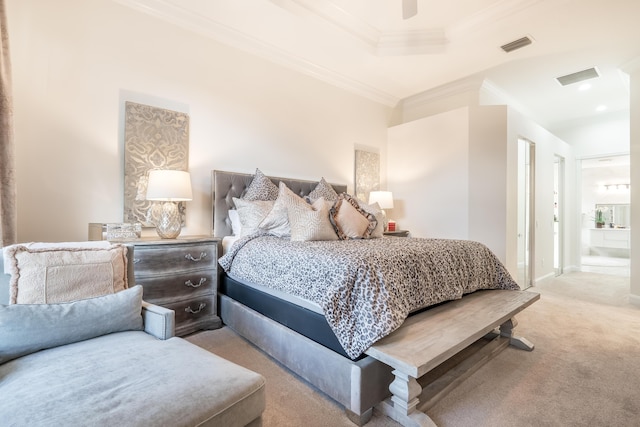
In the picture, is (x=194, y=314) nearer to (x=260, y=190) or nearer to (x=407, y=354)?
(x=260, y=190)

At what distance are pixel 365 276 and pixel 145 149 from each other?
2.33 m

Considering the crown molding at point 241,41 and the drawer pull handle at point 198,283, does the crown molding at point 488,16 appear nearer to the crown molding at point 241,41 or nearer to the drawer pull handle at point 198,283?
the crown molding at point 241,41

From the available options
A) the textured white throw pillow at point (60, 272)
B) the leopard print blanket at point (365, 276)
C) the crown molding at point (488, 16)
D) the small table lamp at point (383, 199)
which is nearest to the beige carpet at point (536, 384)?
the leopard print blanket at point (365, 276)

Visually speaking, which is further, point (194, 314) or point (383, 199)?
point (383, 199)

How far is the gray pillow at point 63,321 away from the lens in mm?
1152

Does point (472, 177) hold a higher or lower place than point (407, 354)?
higher

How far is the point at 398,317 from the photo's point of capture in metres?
1.58

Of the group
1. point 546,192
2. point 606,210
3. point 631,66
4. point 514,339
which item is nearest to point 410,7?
point 514,339

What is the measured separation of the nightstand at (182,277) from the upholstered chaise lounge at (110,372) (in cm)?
91

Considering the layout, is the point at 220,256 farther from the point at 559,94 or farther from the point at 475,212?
the point at 559,94

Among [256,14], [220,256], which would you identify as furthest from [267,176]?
[256,14]

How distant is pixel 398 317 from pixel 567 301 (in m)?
3.45

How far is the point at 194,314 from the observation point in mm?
2568

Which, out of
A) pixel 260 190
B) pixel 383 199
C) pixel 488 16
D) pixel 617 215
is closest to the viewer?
pixel 488 16
